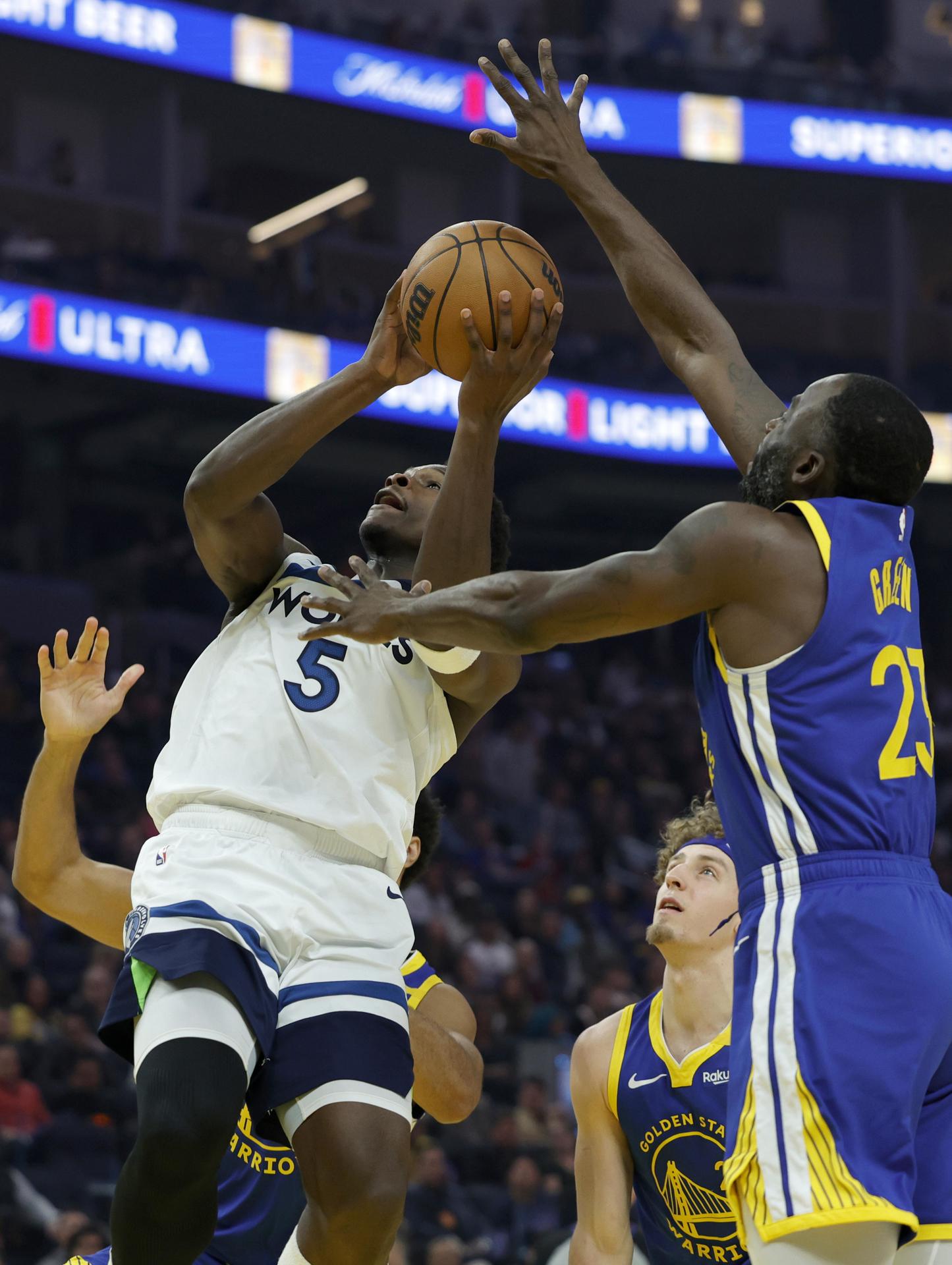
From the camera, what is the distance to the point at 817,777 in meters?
2.95

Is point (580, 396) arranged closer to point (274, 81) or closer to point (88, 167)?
point (274, 81)

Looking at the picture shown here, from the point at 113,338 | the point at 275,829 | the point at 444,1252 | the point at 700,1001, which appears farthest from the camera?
the point at 113,338

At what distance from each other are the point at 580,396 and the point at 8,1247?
12.3 m

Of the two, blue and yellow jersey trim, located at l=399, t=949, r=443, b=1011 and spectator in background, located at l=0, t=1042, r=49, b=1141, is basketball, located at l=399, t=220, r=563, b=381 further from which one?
spectator in background, located at l=0, t=1042, r=49, b=1141

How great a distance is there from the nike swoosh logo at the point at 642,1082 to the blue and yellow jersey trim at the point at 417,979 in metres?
0.57

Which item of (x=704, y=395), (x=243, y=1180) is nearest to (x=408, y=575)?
(x=704, y=395)

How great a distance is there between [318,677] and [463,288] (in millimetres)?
963

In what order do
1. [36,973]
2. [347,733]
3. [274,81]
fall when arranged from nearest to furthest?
[347,733] → [36,973] → [274,81]

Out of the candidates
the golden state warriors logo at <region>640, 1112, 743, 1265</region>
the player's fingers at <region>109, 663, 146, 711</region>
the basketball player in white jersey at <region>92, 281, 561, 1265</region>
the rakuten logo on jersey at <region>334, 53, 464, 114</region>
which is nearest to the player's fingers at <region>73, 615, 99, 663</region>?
the player's fingers at <region>109, 663, 146, 711</region>

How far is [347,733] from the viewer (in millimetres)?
3641

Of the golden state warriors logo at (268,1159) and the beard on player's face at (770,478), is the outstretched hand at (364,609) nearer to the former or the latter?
the beard on player's face at (770,478)

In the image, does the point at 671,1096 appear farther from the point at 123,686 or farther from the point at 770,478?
the point at 770,478

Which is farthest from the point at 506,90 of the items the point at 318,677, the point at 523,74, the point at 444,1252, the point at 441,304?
the point at 444,1252

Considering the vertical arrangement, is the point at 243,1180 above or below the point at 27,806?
below
